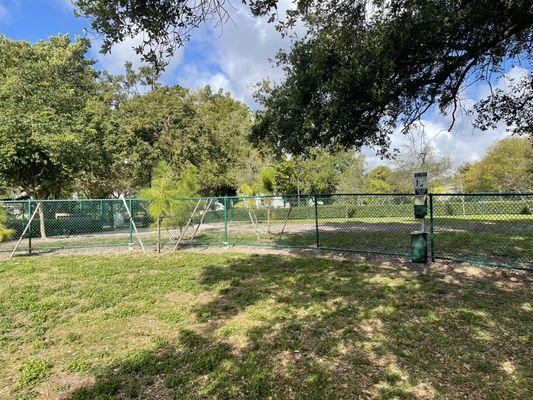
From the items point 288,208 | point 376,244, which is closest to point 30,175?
point 288,208

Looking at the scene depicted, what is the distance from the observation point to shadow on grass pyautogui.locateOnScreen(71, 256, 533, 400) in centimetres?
304

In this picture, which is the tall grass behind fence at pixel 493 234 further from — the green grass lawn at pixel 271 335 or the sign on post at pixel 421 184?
the green grass lawn at pixel 271 335

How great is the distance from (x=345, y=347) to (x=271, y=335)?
850 mm

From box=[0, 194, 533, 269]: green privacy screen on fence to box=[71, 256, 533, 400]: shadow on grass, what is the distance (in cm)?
269

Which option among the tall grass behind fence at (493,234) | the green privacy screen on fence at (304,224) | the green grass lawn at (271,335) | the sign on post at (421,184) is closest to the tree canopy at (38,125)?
the green privacy screen on fence at (304,224)

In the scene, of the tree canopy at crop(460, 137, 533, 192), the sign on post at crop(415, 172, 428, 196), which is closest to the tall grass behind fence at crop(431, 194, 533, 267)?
the sign on post at crop(415, 172, 428, 196)

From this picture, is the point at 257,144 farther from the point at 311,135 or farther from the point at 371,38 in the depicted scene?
the point at 371,38

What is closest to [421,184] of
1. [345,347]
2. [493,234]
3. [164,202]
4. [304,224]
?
[345,347]

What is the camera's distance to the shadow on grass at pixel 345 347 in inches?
120

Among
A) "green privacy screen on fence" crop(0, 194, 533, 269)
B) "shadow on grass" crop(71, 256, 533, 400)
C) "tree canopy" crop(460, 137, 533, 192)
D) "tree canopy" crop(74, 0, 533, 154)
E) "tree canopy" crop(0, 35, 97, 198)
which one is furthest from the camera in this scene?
"tree canopy" crop(460, 137, 533, 192)

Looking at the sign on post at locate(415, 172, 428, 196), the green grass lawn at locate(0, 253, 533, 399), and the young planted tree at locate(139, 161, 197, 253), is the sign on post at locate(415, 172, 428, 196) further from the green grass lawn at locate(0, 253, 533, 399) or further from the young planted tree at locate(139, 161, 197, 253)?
the young planted tree at locate(139, 161, 197, 253)

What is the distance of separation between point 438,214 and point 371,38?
37.7 ft

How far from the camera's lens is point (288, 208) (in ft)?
37.9

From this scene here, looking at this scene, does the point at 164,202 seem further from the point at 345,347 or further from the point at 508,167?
the point at 508,167
